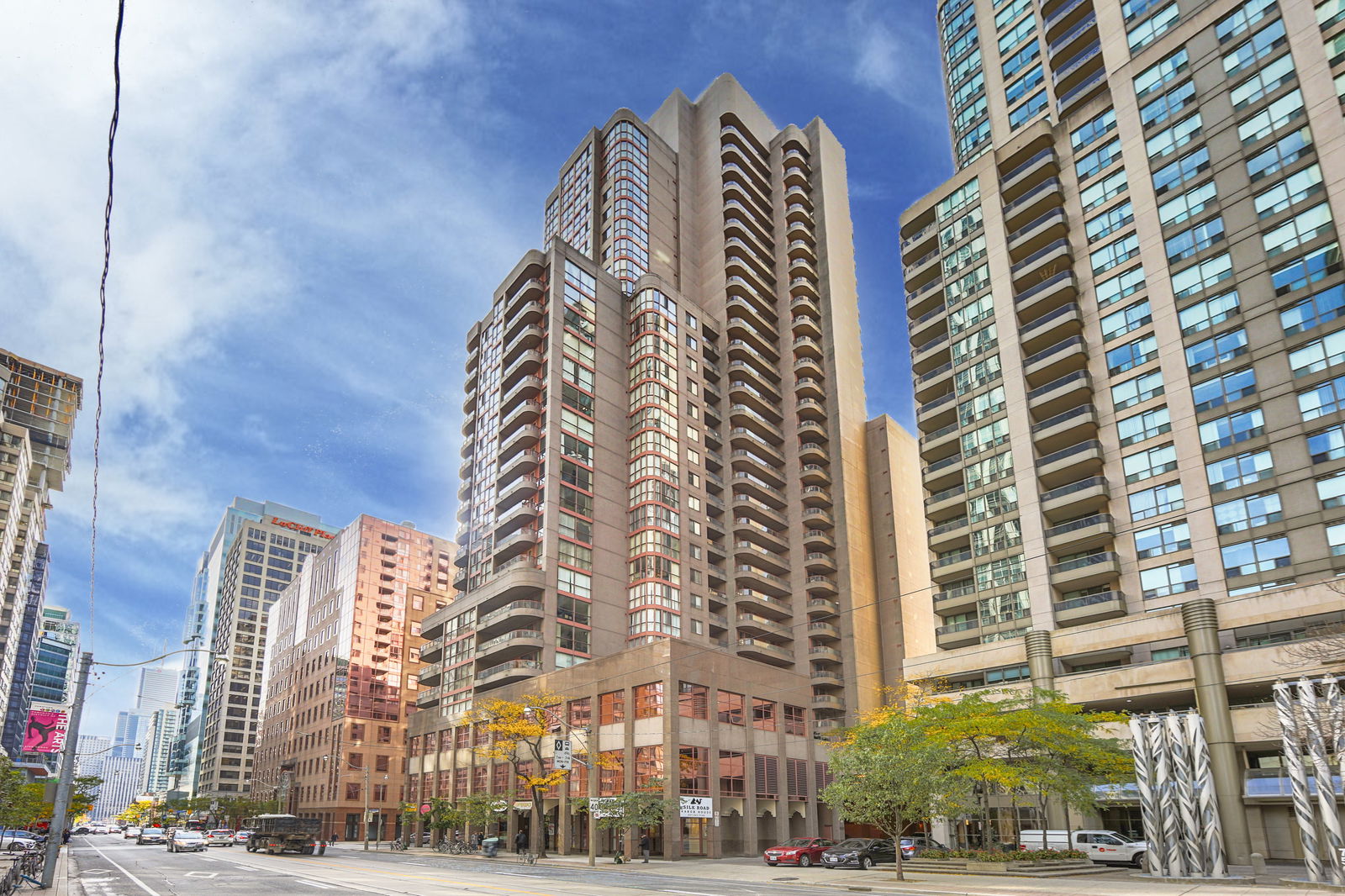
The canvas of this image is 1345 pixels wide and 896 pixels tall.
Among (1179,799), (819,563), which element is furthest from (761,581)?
(1179,799)

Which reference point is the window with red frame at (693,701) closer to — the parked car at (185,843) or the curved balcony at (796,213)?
the parked car at (185,843)

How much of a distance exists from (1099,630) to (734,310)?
205ft

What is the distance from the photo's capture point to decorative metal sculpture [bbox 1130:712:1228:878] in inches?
1299

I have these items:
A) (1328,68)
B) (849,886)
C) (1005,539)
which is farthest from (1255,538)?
(849,886)

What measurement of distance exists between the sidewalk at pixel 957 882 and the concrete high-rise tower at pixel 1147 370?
563 inches

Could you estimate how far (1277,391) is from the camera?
5334cm

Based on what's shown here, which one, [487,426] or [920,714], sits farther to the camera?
[487,426]

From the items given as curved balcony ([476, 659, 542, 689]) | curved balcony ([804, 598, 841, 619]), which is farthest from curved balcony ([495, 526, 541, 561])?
curved balcony ([804, 598, 841, 619])

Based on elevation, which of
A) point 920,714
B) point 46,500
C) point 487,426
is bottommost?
point 920,714

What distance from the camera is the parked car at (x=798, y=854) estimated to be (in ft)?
163

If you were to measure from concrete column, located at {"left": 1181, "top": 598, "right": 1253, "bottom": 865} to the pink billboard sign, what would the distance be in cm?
5207

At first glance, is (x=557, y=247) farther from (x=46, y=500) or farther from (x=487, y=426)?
(x=46, y=500)

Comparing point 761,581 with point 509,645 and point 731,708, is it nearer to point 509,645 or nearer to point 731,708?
point 509,645

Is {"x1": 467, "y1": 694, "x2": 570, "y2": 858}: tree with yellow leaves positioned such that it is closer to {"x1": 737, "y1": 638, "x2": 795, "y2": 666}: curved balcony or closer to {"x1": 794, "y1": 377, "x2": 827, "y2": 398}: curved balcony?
{"x1": 737, "y1": 638, "x2": 795, "y2": 666}: curved balcony
